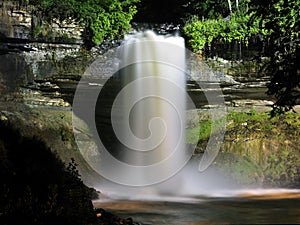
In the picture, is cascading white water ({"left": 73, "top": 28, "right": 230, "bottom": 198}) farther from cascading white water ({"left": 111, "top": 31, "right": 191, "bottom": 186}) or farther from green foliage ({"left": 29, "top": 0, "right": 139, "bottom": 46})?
green foliage ({"left": 29, "top": 0, "right": 139, "bottom": 46})

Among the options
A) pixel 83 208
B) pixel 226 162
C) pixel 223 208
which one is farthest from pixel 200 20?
pixel 83 208

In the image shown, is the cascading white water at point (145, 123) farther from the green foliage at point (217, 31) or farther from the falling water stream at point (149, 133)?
the green foliage at point (217, 31)

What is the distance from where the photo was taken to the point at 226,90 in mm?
13211

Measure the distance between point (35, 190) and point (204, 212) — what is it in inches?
111

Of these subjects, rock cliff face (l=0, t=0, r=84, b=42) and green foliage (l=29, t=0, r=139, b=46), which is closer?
rock cliff face (l=0, t=0, r=84, b=42)

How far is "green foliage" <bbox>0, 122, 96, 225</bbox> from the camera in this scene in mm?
5023

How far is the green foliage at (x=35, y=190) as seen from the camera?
16.5ft

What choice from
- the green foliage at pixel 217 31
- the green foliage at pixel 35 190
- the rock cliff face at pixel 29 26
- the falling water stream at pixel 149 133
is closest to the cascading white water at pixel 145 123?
the falling water stream at pixel 149 133

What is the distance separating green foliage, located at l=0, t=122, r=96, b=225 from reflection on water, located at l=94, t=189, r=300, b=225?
112 cm

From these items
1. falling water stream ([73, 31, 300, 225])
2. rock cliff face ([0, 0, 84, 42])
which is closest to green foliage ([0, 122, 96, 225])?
falling water stream ([73, 31, 300, 225])

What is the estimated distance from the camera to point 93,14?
11.5m

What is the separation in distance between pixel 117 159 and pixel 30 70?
3.77m

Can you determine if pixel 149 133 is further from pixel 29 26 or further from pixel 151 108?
pixel 29 26

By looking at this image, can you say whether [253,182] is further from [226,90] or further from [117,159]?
[117,159]
